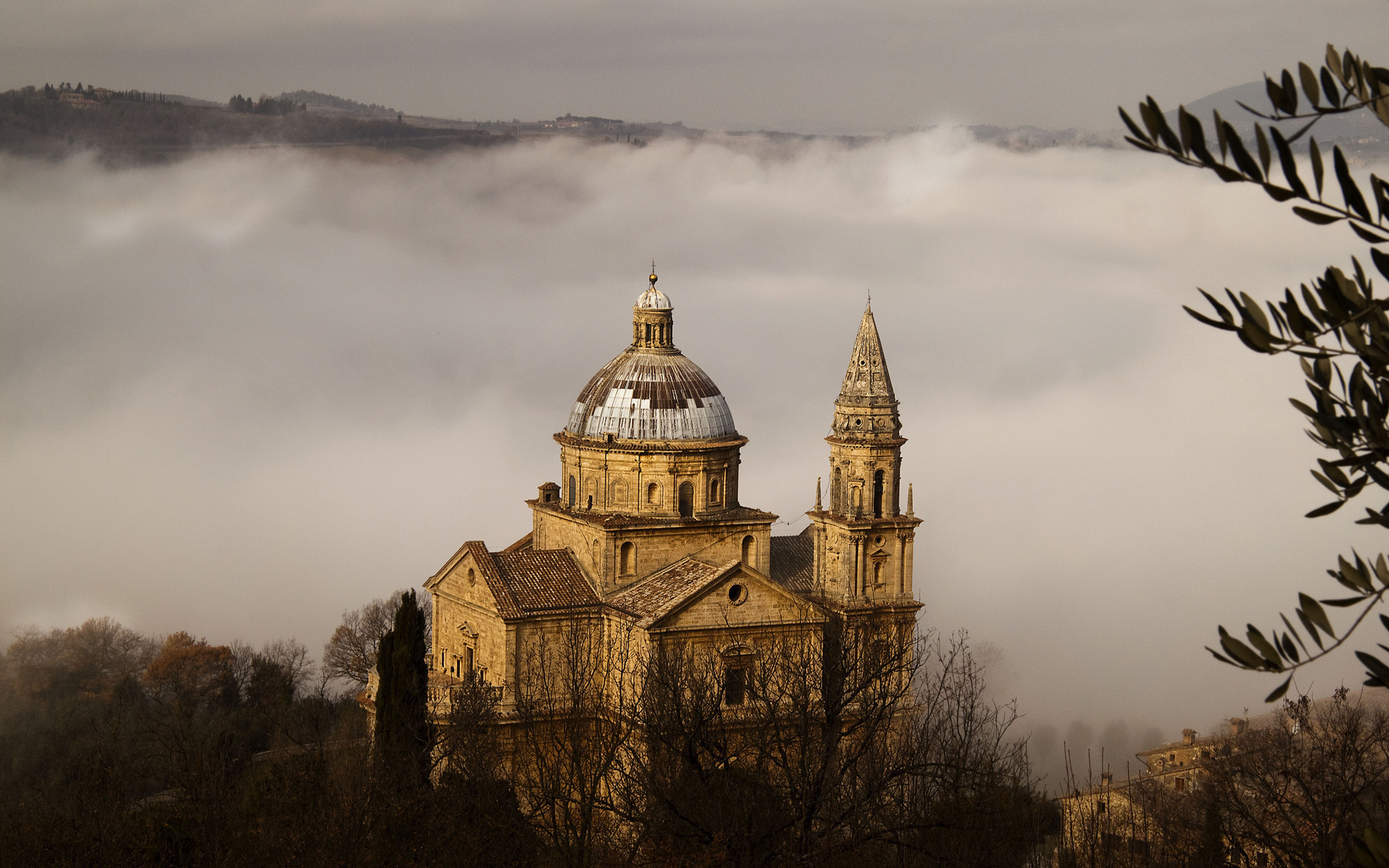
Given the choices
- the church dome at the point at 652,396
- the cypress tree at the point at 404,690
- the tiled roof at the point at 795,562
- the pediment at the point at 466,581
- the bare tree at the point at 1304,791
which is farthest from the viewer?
the tiled roof at the point at 795,562

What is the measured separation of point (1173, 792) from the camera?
38.6m

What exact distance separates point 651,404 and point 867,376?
5870 mm

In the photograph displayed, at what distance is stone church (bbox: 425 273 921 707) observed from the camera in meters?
40.1

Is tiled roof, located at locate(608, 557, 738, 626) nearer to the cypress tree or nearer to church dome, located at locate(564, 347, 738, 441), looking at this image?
church dome, located at locate(564, 347, 738, 441)

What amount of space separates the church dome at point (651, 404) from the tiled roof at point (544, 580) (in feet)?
11.2

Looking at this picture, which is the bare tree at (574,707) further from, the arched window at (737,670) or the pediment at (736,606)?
the arched window at (737,670)

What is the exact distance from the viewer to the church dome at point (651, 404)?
42312mm

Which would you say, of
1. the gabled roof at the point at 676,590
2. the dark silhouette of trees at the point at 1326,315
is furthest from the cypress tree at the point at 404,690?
the dark silhouette of trees at the point at 1326,315

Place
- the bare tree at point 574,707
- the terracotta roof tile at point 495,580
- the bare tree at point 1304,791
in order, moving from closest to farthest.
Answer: the bare tree at point 1304,791, the bare tree at point 574,707, the terracotta roof tile at point 495,580

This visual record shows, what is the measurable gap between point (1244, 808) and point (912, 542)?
1814 cm

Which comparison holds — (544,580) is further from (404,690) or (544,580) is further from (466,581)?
(404,690)

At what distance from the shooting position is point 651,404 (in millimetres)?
42375

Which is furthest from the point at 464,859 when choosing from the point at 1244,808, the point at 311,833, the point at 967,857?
the point at 1244,808

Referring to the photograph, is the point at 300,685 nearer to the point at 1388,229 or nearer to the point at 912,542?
the point at 912,542
